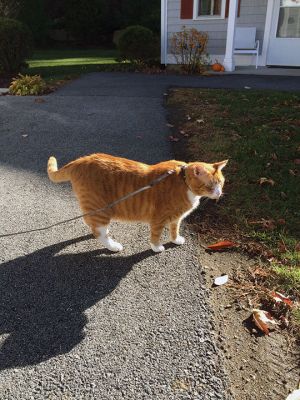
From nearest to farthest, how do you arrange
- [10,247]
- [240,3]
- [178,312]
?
1. [178,312]
2. [10,247]
3. [240,3]

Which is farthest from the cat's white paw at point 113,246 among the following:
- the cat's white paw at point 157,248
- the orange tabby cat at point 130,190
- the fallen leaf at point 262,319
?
the fallen leaf at point 262,319

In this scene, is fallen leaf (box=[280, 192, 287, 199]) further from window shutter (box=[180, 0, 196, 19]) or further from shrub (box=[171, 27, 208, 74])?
window shutter (box=[180, 0, 196, 19])

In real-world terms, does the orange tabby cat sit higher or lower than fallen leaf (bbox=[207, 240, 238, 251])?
higher

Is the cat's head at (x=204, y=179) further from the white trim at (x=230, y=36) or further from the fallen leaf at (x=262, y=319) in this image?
the white trim at (x=230, y=36)

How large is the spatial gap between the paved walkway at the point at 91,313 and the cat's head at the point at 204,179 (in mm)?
713

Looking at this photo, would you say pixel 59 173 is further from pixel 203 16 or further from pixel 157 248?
pixel 203 16

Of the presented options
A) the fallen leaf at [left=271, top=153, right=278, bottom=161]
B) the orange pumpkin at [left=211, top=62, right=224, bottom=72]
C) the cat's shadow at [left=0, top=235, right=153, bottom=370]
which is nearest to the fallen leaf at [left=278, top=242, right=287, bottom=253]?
the cat's shadow at [left=0, top=235, right=153, bottom=370]

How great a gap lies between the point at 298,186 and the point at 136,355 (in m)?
2.95

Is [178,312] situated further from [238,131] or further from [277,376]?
[238,131]

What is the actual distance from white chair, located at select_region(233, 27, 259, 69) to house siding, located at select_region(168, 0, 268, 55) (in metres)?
0.35

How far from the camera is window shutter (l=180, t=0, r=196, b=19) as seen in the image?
40.4 ft

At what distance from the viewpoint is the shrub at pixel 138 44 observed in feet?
42.3

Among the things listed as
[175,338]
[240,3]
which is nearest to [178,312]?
[175,338]

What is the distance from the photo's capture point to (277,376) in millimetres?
2043
